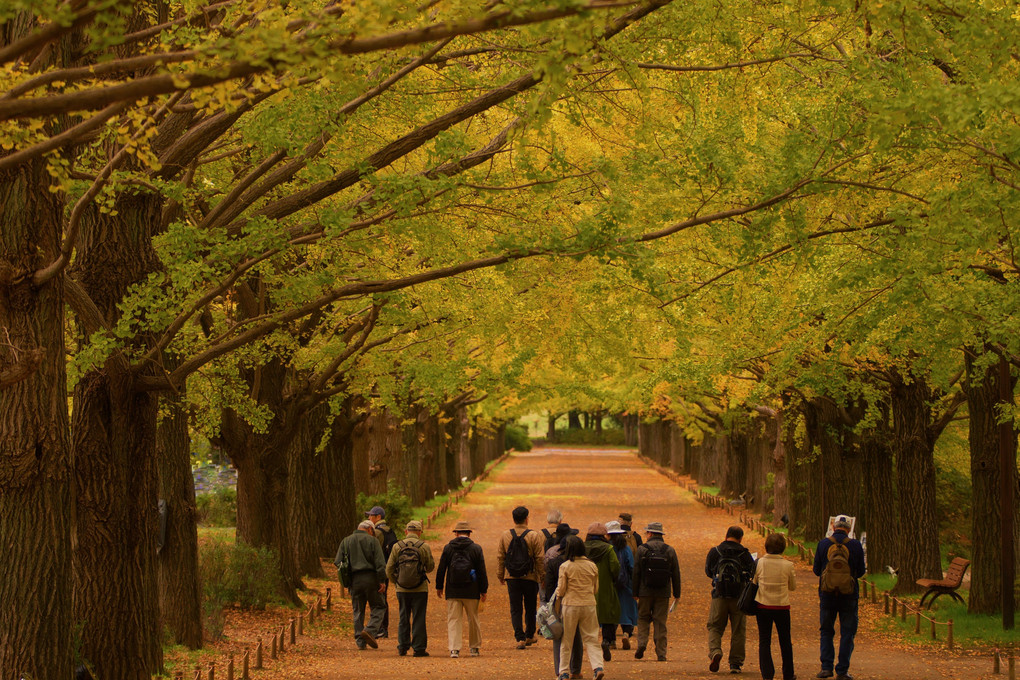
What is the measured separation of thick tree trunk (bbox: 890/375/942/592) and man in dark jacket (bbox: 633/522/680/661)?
810 centimetres

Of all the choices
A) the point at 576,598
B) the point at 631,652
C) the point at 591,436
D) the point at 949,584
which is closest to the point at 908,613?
the point at 949,584

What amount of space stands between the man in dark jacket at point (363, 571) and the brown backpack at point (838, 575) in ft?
20.2

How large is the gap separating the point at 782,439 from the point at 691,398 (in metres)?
3.33

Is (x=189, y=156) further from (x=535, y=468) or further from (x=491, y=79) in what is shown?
(x=535, y=468)

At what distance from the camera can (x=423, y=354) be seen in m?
19.5

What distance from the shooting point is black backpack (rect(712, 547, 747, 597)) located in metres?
12.4

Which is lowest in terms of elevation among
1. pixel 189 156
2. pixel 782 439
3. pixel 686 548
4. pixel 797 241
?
pixel 686 548

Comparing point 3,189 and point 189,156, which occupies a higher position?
point 189,156

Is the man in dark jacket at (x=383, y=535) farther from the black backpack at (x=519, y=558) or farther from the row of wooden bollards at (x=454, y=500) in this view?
the row of wooden bollards at (x=454, y=500)

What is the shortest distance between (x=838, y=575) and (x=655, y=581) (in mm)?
2421

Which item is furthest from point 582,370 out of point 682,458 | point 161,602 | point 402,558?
point 682,458

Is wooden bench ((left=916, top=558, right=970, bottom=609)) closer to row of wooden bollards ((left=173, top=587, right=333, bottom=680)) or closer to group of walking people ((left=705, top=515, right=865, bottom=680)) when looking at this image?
group of walking people ((left=705, top=515, right=865, bottom=680))

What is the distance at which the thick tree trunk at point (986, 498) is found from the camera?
16.6 m

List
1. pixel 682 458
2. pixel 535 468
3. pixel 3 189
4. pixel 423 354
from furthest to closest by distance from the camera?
pixel 535 468 < pixel 682 458 < pixel 423 354 < pixel 3 189
